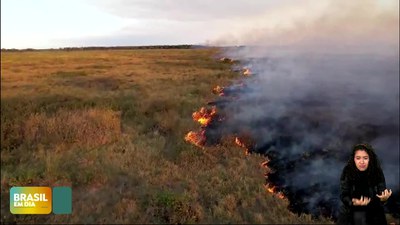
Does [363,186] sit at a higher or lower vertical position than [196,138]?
higher

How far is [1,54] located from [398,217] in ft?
38.2

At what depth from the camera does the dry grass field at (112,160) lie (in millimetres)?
9312

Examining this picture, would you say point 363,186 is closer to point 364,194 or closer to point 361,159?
point 364,194

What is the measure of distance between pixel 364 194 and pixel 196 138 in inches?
355

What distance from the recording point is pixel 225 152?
1345cm

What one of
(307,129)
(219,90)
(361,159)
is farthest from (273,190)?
(219,90)

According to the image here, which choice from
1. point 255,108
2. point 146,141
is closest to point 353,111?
point 255,108

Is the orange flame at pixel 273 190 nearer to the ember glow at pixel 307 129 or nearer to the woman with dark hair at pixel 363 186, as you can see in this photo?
the ember glow at pixel 307 129

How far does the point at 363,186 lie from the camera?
6.34 metres

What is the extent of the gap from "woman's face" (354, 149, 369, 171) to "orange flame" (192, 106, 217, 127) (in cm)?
1080

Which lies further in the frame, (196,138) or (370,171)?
(196,138)

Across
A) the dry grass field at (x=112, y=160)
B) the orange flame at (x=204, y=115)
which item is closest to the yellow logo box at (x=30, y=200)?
the dry grass field at (x=112, y=160)

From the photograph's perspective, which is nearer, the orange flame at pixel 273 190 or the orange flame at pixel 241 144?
the orange flame at pixel 273 190

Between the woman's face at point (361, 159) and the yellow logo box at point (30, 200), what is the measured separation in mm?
6591
